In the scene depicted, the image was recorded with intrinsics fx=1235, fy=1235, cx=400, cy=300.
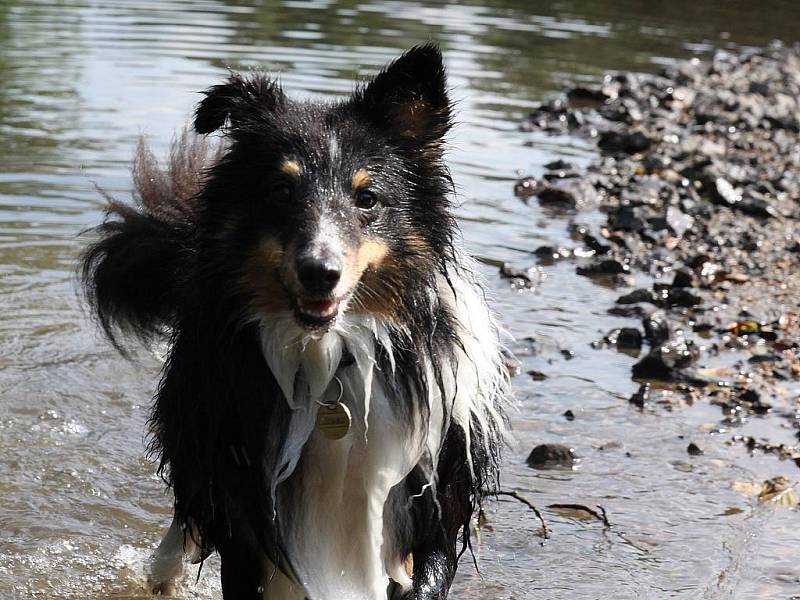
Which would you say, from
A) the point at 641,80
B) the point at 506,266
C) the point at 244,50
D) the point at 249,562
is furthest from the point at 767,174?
the point at 249,562

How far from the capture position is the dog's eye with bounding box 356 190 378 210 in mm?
3748

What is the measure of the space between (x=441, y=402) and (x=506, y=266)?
4.27 metres

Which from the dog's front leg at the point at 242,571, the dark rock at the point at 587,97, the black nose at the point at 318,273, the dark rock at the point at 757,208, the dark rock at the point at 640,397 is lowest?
the dark rock at the point at 587,97

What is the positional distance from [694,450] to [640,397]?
611 millimetres

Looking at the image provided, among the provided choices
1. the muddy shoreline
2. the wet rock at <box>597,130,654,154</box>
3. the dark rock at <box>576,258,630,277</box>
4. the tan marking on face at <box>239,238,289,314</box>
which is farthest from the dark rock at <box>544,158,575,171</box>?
the tan marking on face at <box>239,238,289,314</box>

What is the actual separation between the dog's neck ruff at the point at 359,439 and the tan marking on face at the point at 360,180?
40 centimetres

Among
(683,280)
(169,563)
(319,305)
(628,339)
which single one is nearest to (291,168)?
(319,305)

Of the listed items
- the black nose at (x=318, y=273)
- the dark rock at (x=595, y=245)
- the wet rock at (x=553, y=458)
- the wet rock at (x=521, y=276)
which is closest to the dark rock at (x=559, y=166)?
the dark rock at (x=595, y=245)

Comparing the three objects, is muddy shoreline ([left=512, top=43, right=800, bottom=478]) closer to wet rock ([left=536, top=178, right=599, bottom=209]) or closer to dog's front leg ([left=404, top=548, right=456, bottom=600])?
wet rock ([left=536, top=178, right=599, bottom=209])

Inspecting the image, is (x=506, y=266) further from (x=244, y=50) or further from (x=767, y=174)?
(x=244, y=50)

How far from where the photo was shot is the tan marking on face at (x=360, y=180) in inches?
147

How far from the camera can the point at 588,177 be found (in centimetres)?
1066

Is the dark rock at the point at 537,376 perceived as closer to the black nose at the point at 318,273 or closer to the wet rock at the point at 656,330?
the wet rock at the point at 656,330

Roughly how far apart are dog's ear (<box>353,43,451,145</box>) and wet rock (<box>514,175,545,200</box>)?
20.6ft
